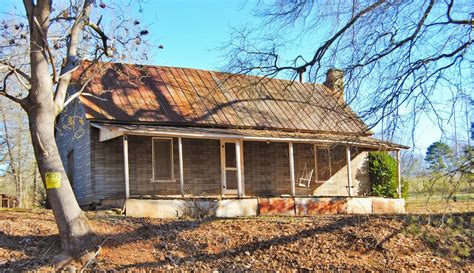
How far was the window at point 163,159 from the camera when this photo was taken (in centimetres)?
1903

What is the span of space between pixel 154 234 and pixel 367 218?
5208mm

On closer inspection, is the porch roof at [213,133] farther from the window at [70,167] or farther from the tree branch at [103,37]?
the tree branch at [103,37]

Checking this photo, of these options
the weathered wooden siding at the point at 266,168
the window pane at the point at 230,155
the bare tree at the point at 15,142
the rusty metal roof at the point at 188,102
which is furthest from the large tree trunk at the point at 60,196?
the bare tree at the point at 15,142

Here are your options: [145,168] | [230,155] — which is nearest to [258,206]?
[230,155]

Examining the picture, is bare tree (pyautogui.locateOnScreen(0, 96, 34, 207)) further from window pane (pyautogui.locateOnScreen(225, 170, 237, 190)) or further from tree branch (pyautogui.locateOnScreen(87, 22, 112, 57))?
tree branch (pyautogui.locateOnScreen(87, 22, 112, 57))

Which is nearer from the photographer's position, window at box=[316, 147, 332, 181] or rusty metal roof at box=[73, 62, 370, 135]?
rusty metal roof at box=[73, 62, 370, 135]

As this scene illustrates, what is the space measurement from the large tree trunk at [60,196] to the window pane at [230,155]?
962 centimetres

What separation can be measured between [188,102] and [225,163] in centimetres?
249

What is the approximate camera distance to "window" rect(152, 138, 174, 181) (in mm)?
19031

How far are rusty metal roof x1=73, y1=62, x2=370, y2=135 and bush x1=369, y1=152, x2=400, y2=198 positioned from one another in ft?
8.90

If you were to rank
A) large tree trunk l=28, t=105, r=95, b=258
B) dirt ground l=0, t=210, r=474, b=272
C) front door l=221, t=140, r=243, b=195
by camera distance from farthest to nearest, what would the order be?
front door l=221, t=140, r=243, b=195
dirt ground l=0, t=210, r=474, b=272
large tree trunk l=28, t=105, r=95, b=258

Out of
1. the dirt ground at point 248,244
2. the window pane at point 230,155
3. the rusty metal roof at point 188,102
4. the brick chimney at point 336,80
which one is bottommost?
the dirt ground at point 248,244

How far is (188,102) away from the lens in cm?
2020

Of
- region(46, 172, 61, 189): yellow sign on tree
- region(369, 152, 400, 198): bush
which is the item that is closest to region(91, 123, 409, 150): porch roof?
region(369, 152, 400, 198): bush
